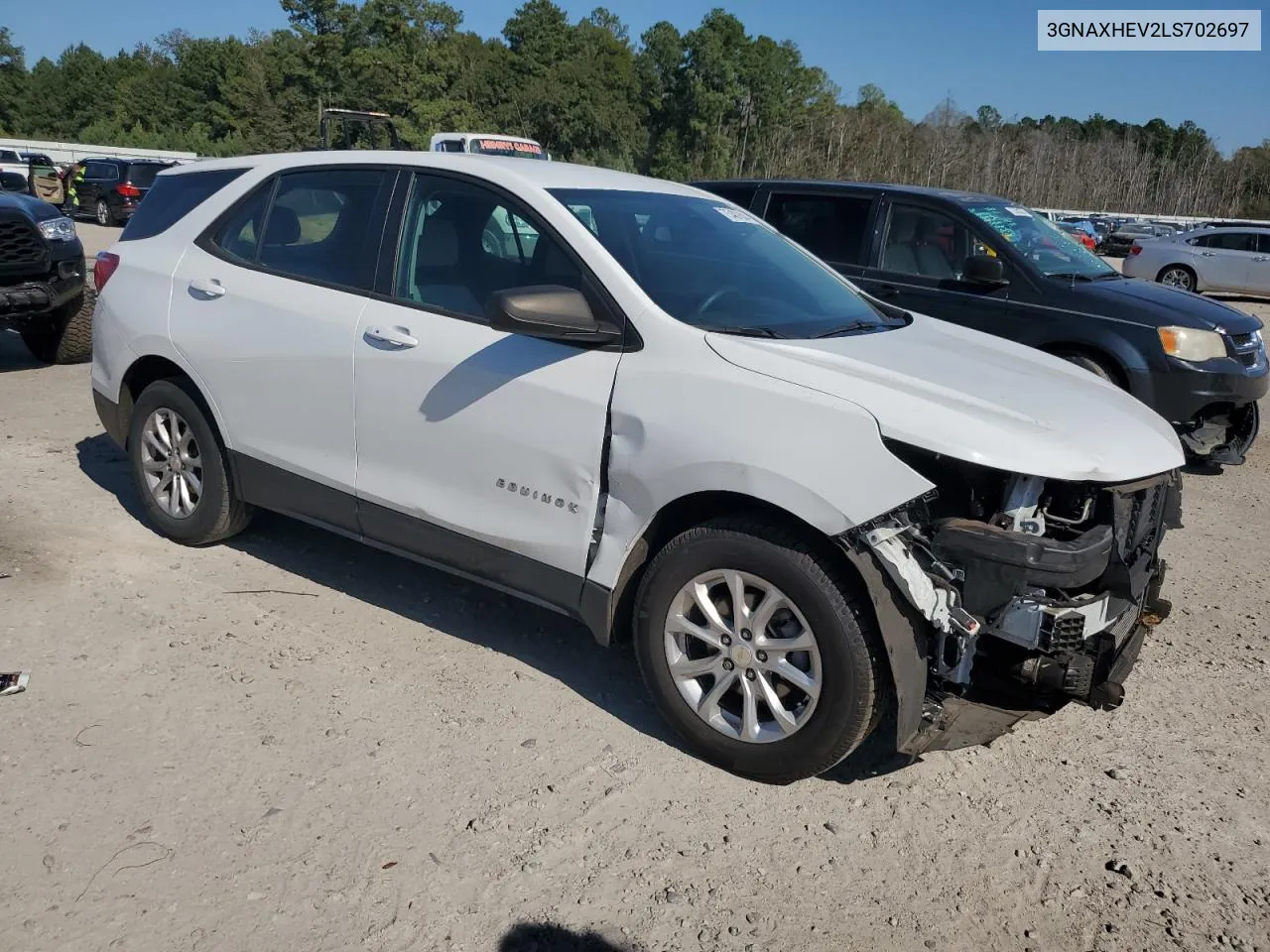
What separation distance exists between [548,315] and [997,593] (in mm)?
1592

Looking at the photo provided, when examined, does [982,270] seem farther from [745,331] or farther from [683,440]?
[683,440]

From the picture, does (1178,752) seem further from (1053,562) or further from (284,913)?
(284,913)

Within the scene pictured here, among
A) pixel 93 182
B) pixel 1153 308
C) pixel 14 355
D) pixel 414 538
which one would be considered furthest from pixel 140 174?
pixel 414 538

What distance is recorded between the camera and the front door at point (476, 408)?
11.8 ft

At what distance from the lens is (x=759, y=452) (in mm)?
3189

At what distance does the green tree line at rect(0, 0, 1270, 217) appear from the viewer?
62.5 meters

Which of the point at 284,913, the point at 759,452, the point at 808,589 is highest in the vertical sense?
the point at 759,452

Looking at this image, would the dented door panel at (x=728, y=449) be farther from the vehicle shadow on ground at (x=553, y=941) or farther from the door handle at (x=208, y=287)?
the door handle at (x=208, y=287)

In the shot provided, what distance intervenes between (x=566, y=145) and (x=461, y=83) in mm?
9486

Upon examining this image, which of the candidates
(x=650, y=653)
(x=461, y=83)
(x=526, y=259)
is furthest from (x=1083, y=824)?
(x=461, y=83)

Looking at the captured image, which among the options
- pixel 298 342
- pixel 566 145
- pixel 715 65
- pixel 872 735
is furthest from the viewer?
pixel 715 65

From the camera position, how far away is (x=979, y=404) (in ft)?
10.7

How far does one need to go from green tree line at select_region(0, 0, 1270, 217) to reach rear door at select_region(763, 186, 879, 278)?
46.9 meters

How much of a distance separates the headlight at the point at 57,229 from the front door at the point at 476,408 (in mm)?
5425
